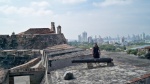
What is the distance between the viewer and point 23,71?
18.1 metres

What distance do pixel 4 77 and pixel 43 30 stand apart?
2813 centimetres

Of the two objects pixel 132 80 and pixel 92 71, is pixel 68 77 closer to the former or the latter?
pixel 92 71

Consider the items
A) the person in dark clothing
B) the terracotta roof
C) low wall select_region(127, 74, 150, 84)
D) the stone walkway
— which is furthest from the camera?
the terracotta roof

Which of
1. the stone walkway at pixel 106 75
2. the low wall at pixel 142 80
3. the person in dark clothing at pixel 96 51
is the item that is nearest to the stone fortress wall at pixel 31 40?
the person in dark clothing at pixel 96 51

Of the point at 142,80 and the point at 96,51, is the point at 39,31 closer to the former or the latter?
the point at 96,51

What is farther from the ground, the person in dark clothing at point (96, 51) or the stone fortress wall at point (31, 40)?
Result: the stone fortress wall at point (31, 40)

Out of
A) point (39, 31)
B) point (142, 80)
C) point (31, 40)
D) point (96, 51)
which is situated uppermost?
point (39, 31)

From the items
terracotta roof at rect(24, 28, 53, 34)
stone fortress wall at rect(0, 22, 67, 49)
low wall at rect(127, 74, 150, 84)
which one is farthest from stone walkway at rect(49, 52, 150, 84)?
terracotta roof at rect(24, 28, 53, 34)

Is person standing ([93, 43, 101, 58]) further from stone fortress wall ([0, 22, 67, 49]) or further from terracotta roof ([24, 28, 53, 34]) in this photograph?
terracotta roof ([24, 28, 53, 34])

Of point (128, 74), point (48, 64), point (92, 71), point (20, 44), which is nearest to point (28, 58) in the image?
point (20, 44)

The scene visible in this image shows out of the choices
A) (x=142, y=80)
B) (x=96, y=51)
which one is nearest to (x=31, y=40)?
(x=96, y=51)

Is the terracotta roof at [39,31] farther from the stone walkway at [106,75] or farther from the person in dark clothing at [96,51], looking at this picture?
the stone walkway at [106,75]

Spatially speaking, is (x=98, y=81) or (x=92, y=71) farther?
(x=92, y=71)

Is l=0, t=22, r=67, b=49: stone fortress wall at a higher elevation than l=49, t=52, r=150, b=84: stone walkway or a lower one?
higher
